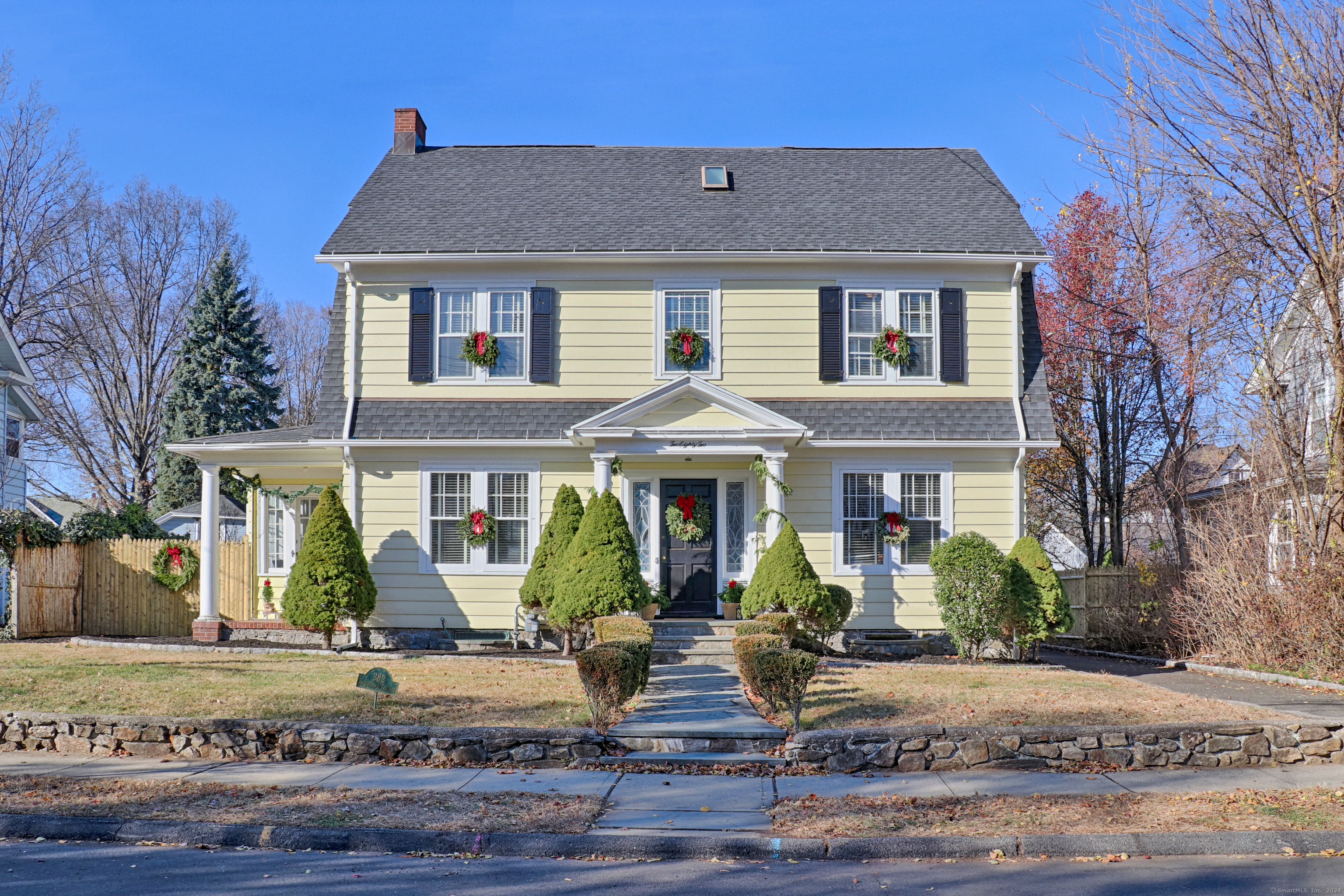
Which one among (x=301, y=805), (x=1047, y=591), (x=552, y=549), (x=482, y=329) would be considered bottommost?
(x=301, y=805)

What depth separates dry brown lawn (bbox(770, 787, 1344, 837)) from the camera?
7.06 metres

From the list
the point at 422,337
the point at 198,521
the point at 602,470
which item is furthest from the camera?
the point at 198,521

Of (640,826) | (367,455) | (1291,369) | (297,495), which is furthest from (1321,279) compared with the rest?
(297,495)

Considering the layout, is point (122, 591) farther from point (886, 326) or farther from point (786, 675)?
point (786, 675)

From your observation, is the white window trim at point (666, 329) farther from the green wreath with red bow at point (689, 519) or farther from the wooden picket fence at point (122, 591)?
the wooden picket fence at point (122, 591)

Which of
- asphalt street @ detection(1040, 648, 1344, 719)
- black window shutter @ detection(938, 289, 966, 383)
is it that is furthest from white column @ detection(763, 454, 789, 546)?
asphalt street @ detection(1040, 648, 1344, 719)

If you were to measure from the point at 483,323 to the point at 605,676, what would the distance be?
8.90 metres

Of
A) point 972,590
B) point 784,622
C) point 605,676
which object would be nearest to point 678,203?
point 784,622

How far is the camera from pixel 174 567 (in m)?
19.9

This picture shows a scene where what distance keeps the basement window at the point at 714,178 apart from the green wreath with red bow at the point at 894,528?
21.1 feet

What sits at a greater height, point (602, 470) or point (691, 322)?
point (691, 322)

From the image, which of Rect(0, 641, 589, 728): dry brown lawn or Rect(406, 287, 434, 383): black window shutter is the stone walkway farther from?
Rect(406, 287, 434, 383): black window shutter

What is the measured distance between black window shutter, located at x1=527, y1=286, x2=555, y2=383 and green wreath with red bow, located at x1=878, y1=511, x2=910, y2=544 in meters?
5.58

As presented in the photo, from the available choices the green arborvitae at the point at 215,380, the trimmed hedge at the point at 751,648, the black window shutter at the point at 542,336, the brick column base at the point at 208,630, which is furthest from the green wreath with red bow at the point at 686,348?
the green arborvitae at the point at 215,380
